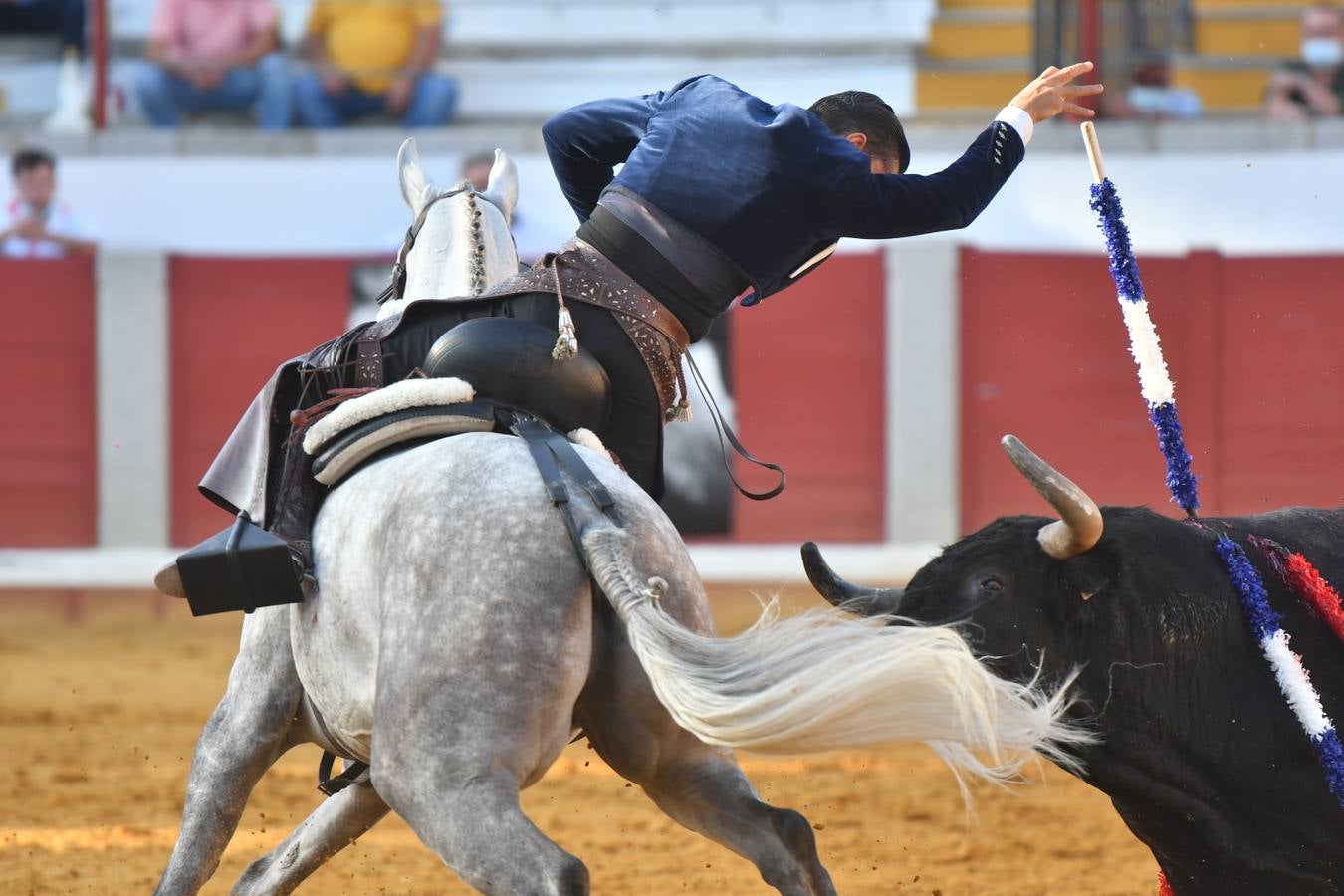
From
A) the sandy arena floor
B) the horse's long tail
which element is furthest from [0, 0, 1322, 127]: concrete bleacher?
the horse's long tail

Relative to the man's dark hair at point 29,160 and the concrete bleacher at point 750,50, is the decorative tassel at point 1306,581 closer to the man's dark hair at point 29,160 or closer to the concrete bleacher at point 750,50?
the concrete bleacher at point 750,50

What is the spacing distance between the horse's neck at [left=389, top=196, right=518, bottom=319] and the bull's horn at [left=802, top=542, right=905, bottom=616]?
2.45 feet

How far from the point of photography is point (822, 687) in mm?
2176

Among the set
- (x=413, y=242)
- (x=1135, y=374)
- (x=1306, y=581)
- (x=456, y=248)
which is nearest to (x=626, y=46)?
(x=1135, y=374)

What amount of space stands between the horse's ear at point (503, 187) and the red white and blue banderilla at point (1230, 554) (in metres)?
1.08

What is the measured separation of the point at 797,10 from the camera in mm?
10164

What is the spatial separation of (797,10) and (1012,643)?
26.7ft

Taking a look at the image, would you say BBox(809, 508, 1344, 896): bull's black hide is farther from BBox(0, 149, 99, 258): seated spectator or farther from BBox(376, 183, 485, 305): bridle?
BBox(0, 149, 99, 258): seated spectator

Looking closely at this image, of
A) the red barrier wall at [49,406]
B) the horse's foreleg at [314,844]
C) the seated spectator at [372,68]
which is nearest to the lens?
the horse's foreleg at [314,844]

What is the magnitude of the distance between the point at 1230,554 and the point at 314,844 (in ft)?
5.22

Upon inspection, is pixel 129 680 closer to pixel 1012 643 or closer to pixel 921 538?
pixel 921 538

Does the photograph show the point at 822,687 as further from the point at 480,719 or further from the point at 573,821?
the point at 573,821

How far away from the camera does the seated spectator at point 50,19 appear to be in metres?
9.91

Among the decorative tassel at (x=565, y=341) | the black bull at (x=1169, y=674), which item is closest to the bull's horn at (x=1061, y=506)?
the black bull at (x=1169, y=674)
